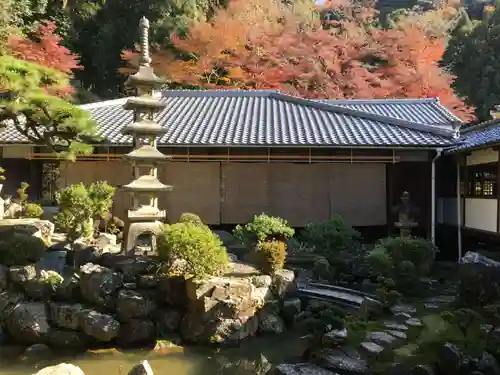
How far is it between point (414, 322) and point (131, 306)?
5357 millimetres

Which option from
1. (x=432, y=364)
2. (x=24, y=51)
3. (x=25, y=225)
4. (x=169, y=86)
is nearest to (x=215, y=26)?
(x=169, y=86)

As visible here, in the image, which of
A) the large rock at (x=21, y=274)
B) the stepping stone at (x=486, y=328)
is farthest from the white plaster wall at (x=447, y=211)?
the large rock at (x=21, y=274)

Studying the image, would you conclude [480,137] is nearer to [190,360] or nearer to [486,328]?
[486,328]

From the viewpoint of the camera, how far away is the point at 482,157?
13.1 metres

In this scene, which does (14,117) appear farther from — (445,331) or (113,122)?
(445,331)

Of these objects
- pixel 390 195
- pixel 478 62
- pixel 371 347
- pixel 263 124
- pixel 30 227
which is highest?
pixel 478 62

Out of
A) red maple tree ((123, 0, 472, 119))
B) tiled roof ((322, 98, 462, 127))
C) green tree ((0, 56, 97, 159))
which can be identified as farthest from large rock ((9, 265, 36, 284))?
red maple tree ((123, 0, 472, 119))

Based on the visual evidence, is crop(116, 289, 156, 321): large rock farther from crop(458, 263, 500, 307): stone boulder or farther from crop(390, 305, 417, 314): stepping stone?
crop(458, 263, 500, 307): stone boulder

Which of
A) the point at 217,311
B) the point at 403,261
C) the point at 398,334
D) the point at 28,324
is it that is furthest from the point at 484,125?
the point at 28,324

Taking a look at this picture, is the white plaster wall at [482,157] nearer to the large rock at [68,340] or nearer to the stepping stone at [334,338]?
the stepping stone at [334,338]

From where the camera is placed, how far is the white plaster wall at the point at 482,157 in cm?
1234

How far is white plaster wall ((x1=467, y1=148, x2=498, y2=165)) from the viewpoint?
1234cm

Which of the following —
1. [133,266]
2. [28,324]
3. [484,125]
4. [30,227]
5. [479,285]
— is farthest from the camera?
[484,125]

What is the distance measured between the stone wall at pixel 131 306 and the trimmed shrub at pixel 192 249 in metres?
0.26
